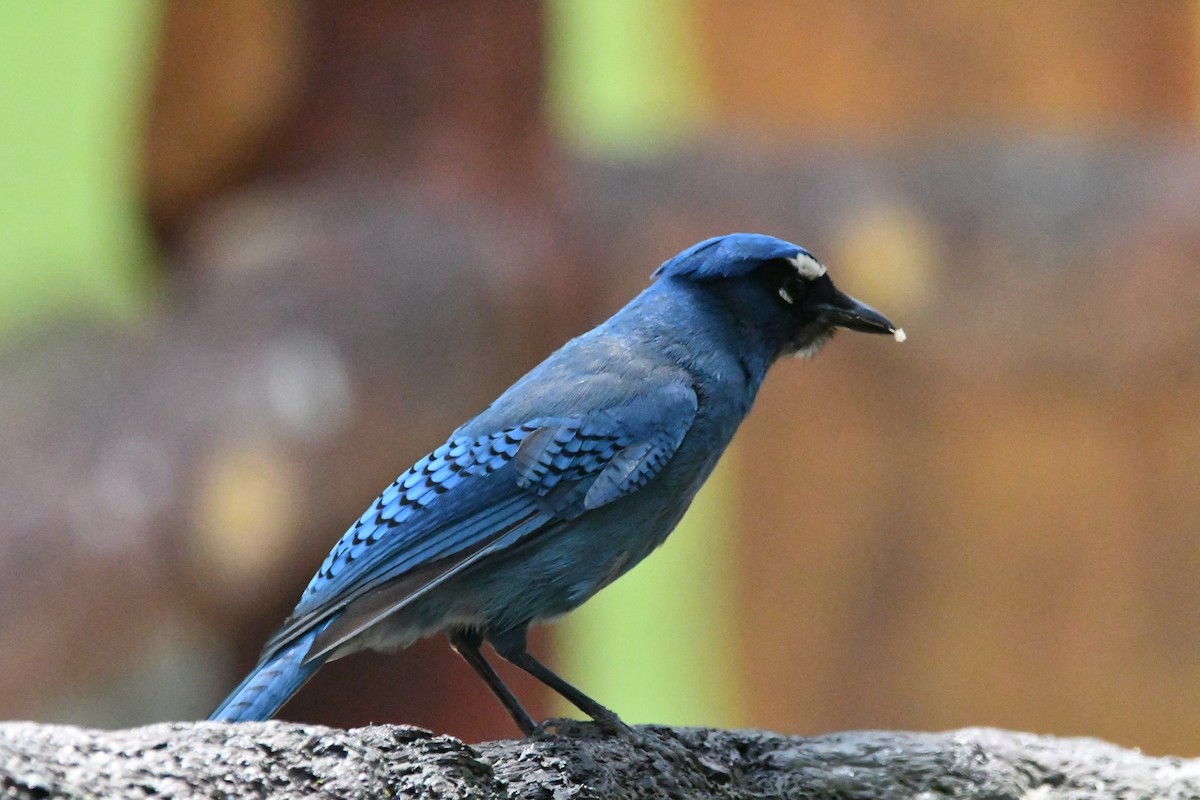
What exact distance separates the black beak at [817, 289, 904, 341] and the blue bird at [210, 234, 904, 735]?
4 centimetres

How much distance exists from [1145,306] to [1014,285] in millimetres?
509

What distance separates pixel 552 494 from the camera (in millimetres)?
3055

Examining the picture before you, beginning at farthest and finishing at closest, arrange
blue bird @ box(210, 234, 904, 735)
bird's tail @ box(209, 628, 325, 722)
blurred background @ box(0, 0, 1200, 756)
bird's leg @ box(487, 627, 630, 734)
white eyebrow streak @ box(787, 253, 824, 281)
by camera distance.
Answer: blurred background @ box(0, 0, 1200, 756)
white eyebrow streak @ box(787, 253, 824, 281)
bird's leg @ box(487, 627, 630, 734)
blue bird @ box(210, 234, 904, 735)
bird's tail @ box(209, 628, 325, 722)

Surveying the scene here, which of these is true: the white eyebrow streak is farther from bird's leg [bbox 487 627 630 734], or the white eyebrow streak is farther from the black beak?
bird's leg [bbox 487 627 630 734]

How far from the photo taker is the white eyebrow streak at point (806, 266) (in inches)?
134

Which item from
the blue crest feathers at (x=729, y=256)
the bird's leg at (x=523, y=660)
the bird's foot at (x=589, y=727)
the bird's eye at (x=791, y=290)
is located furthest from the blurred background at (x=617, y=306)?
A: the bird's foot at (x=589, y=727)

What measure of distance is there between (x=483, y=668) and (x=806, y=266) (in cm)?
116

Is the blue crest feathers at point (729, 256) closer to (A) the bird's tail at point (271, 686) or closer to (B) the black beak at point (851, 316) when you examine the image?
(B) the black beak at point (851, 316)

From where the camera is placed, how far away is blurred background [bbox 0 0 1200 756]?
15.5 ft

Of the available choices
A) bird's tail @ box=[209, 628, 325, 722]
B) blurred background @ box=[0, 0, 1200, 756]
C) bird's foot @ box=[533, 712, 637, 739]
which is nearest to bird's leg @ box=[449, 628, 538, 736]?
bird's foot @ box=[533, 712, 637, 739]

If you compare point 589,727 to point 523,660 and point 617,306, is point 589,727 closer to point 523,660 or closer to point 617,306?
point 523,660

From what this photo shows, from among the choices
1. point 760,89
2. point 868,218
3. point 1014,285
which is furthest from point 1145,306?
point 760,89

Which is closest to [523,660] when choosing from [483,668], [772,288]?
[483,668]

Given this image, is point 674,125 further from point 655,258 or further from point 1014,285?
point 1014,285
